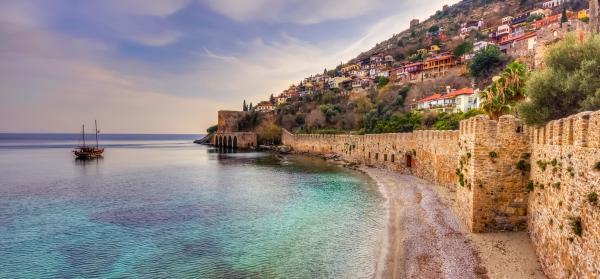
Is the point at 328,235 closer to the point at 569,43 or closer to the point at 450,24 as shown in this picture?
the point at 569,43

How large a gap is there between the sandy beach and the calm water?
0.89 metres

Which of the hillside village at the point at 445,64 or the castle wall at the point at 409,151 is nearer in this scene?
the castle wall at the point at 409,151

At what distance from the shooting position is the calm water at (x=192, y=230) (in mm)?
12008

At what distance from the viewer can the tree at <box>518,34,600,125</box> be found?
12.4 meters

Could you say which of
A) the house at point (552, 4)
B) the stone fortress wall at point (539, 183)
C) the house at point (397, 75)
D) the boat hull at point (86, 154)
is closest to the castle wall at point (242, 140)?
the boat hull at point (86, 154)

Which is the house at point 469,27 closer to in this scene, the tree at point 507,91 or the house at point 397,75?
the house at point 397,75

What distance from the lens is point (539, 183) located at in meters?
10.7

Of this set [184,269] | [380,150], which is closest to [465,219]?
[184,269]

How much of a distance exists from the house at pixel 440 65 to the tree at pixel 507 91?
63.4m

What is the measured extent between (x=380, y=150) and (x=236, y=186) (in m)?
16.4

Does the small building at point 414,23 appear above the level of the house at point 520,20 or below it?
above

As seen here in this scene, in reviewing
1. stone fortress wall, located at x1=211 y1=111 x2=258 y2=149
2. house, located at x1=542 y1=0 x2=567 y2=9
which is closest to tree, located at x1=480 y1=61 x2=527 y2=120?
stone fortress wall, located at x1=211 y1=111 x2=258 y2=149

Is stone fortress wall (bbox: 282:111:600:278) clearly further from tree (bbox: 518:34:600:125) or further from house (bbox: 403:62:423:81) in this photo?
house (bbox: 403:62:423:81)

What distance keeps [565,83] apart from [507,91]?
24.3 ft
